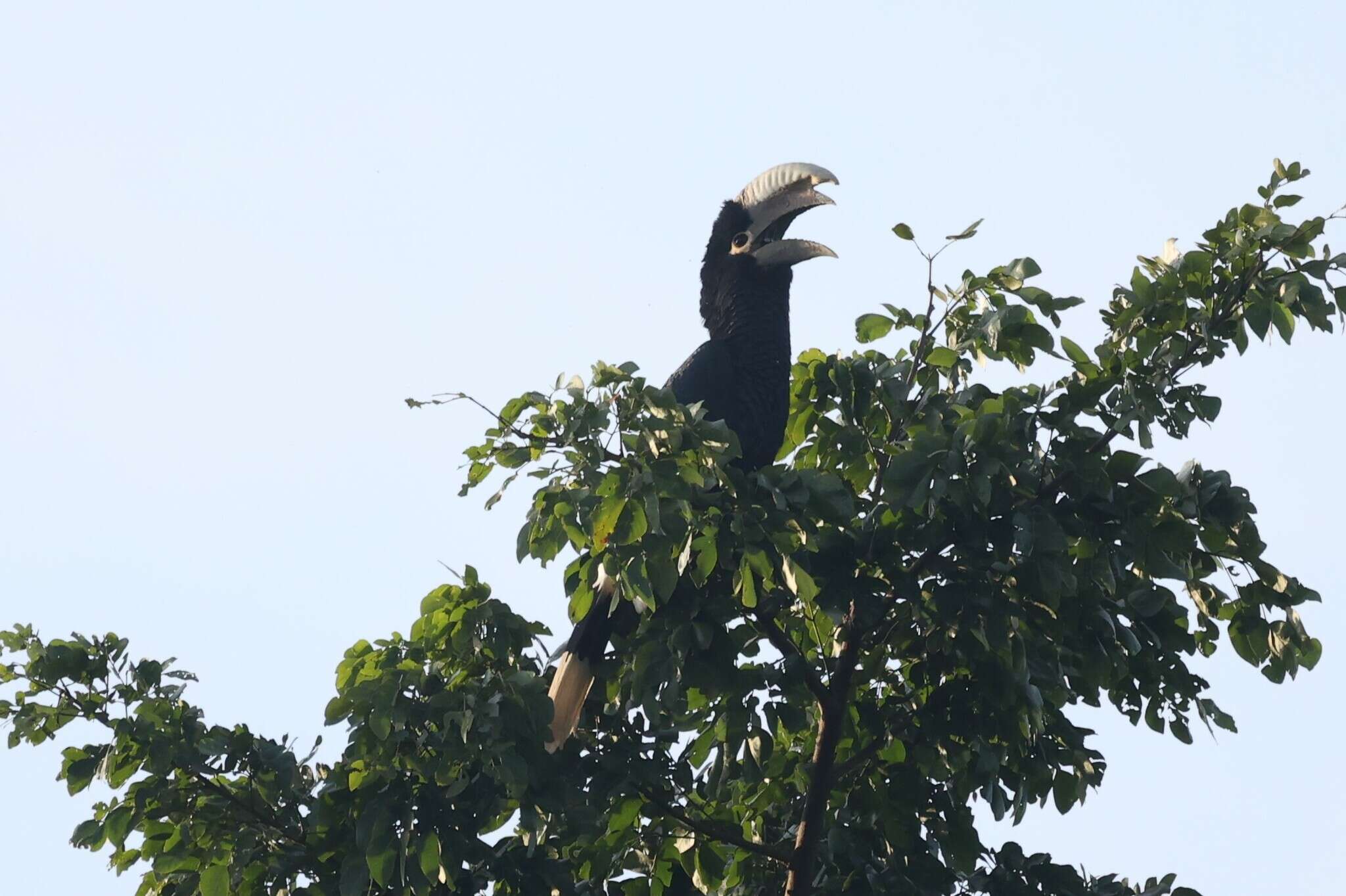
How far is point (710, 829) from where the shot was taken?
4844mm

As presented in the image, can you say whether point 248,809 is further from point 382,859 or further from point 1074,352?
point 1074,352

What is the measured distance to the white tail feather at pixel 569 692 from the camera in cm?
486

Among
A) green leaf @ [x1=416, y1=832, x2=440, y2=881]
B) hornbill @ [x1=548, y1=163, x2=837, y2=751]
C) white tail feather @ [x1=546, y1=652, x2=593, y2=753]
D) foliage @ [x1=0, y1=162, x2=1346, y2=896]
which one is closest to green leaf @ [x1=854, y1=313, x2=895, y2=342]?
foliage @ [x1=0, y1=162, x2=1346, y2=896]

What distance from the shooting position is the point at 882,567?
176 inches

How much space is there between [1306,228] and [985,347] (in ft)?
3.26

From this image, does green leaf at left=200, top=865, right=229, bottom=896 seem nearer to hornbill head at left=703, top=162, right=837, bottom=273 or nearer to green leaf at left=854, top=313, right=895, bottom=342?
green leaf at left=854, top=313, right=895, bottom=342

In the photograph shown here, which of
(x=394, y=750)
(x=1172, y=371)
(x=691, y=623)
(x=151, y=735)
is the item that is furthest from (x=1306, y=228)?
(x=151, y=735)

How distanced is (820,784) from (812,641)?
20.3 inches

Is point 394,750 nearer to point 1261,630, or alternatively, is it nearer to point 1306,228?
point 1261,630

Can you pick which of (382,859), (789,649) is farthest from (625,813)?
(382,859)

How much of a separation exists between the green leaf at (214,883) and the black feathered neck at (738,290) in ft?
9.90

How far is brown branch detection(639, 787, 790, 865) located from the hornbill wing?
1650 mm

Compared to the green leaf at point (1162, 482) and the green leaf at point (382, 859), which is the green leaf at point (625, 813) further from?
the green leaf at point (1162, 482)

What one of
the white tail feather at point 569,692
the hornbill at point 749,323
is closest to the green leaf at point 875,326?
the hornbill at point 749,323
